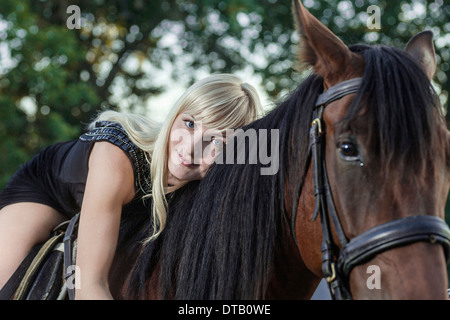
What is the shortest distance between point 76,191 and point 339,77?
4.84 ft

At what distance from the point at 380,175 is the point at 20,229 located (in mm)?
1847

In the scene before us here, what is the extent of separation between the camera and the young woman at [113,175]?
2049 mm

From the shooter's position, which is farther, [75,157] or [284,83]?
[284,83]

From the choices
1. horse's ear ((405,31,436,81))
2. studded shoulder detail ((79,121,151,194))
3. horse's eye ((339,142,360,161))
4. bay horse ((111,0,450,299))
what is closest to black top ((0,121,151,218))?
studded shoulder detail ((79,121,151,194))

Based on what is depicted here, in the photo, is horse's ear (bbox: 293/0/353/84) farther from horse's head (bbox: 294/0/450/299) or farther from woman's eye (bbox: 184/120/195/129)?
woman's eye (bbox: 184/120/195/129)

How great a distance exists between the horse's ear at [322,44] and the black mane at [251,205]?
0.10 metres

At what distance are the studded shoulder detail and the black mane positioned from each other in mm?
270

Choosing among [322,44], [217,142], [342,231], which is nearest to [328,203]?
[342,231]

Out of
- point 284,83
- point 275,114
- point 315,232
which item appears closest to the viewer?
point 315,232

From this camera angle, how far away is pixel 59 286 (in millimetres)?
2262

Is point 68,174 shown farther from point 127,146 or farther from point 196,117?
point 196,117

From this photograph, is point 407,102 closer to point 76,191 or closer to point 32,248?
point 76,191
